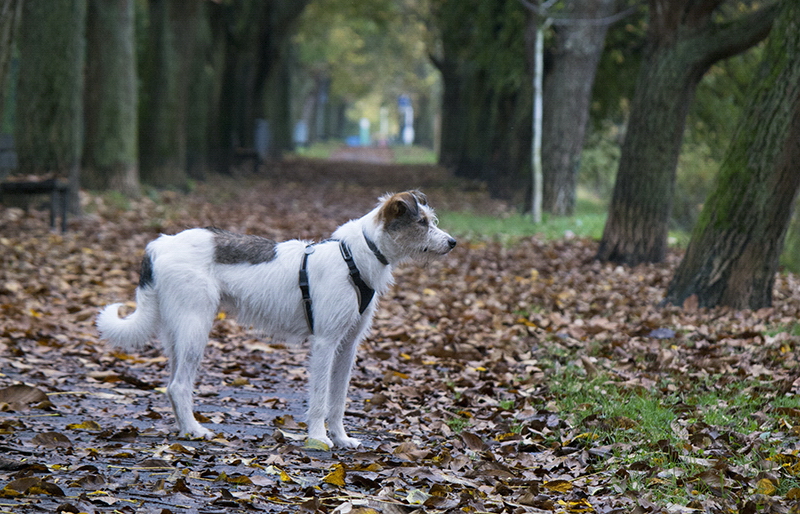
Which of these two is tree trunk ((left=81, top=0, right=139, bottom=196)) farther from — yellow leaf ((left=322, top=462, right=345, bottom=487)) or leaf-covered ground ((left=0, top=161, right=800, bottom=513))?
yellow leaf ((left=322, top=462, right=345, bottom=487))

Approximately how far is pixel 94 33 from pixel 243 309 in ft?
43.0

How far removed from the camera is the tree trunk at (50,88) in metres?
14.0

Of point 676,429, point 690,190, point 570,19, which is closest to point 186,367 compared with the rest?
point 676,429

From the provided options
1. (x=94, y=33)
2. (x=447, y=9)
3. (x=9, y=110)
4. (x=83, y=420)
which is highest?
(x=447, y=9)

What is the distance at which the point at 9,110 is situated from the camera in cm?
2200

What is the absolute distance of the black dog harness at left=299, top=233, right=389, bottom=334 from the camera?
516 cm

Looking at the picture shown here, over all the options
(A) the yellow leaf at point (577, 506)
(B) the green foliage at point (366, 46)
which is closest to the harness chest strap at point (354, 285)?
(A) the yellow leaf at point (577, 506)

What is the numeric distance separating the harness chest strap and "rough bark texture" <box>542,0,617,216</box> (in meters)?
14.2

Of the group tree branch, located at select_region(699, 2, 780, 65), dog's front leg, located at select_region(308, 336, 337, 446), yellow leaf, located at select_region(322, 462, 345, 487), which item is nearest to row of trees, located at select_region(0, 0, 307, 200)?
dog's front leg, located at select_region(308, 336, 337, 446)

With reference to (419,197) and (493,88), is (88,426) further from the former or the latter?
(493,88)

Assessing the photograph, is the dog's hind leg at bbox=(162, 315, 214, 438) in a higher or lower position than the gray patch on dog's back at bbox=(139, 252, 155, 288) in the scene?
lower

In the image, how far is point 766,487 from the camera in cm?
402

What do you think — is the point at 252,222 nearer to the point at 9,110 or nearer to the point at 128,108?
the point at 128,108

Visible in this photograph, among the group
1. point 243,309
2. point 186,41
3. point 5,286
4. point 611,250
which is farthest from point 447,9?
point 243,309
